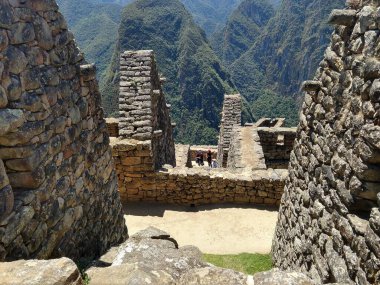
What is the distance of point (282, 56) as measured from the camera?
445 ft

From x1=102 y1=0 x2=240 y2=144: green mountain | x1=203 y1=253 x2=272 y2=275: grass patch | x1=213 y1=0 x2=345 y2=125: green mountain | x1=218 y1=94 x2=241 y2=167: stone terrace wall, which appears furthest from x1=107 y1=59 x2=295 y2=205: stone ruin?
x1=213 y1=0 x2=345 y2=125: green mountain

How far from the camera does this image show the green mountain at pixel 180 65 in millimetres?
79562

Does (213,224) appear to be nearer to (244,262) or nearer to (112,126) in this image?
(244,262)

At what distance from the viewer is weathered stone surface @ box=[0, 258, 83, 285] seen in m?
2.50

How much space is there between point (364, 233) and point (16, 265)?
9.74 ft

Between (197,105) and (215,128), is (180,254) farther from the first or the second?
(197,105)

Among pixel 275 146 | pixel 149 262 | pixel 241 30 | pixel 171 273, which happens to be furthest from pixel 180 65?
pixel 171 273

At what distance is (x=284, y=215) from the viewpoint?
6262mm

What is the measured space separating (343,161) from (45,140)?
3.23 metres

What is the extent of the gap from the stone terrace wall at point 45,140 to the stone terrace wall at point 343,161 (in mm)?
3032

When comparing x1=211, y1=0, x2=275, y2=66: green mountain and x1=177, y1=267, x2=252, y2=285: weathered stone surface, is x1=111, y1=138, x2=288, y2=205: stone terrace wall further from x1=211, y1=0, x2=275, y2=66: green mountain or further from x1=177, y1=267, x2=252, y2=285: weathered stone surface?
x1=211, y1=0, x2=275, y2=66: green mountain

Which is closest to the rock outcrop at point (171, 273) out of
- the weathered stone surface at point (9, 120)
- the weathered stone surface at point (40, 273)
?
the weathered stone surface at point (40, 273)

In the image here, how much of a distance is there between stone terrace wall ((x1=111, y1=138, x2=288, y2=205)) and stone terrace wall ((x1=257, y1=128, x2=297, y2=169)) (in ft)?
15.5

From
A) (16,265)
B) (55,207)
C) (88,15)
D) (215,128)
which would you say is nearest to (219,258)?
(55,207)
